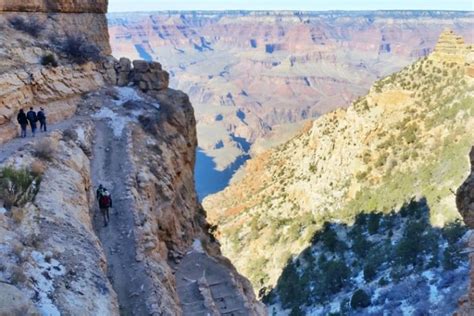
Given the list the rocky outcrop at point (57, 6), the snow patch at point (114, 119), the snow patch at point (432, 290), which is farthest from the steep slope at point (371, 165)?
the rocky outcrop at point (57, 6)

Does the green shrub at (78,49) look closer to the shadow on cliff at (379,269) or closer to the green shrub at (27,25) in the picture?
the green shrub at (27,25)

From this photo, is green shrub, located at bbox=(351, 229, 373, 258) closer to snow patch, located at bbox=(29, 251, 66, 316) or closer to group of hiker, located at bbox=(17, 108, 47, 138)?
group of hiker, located at bbox=(17, 108, 47, 138)

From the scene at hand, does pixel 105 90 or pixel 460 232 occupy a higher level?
pixel 105 90

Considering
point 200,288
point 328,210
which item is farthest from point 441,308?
point 328,210

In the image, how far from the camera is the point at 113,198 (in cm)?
1534

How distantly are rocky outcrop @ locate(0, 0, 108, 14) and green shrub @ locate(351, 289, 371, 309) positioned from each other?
61.9 ft

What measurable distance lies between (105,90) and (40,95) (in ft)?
11.2

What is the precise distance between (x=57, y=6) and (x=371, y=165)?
24.4 m

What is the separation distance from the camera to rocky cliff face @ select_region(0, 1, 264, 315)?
1012cm

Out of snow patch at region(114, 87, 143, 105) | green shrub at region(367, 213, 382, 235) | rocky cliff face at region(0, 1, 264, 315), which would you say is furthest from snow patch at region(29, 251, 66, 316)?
green shrub at region(367, 213, 382, 235)

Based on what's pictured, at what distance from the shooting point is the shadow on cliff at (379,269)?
914 inches

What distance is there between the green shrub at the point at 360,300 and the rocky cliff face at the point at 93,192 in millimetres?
7816

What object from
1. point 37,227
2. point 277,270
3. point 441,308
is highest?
point 37,227

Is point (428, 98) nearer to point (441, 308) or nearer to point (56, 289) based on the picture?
point (441, 308)
